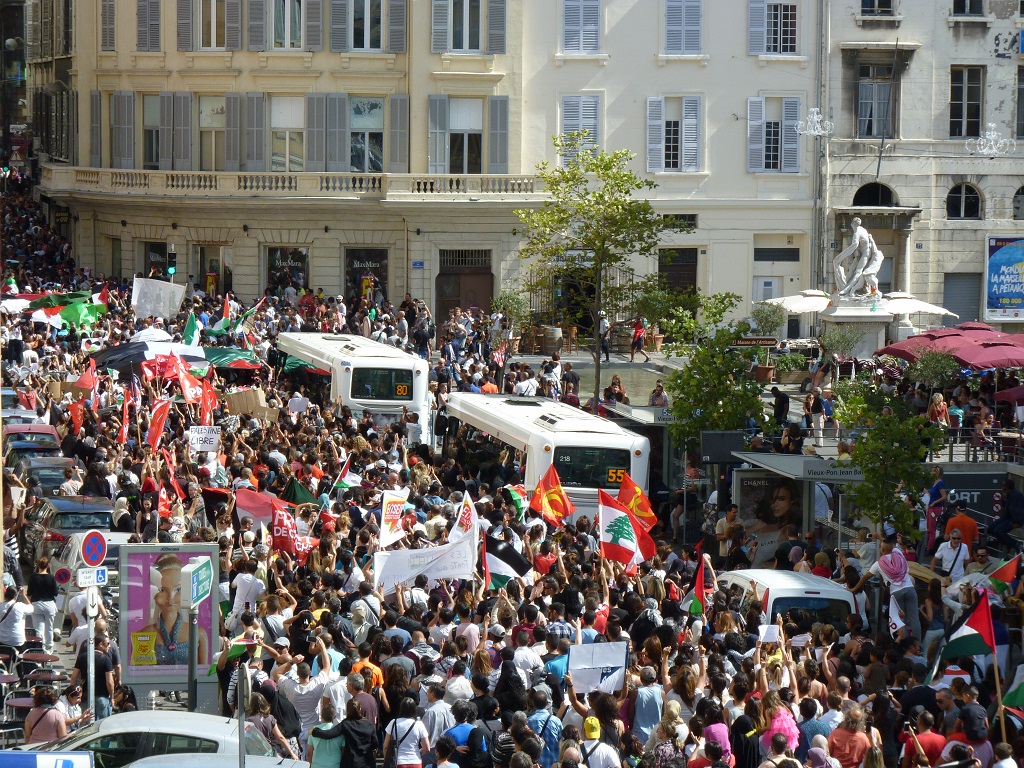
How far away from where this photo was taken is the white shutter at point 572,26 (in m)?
48.1

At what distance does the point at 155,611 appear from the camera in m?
15.5

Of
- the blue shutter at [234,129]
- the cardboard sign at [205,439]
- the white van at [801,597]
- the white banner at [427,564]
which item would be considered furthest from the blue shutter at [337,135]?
the white van at [801,597]

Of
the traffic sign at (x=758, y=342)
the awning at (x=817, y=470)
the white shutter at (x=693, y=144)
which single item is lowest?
the awning at (x=817, y=470)

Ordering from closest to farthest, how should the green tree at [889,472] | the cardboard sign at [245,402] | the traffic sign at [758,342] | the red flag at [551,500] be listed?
the red flag at [551,500] → the green tree at [889,472] → the cardboard sign at [245,402] → the traffic sign at [758,342]

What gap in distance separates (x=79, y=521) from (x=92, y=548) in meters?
5.85

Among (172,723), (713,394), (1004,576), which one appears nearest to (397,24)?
(713,394)

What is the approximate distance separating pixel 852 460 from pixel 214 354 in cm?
1576

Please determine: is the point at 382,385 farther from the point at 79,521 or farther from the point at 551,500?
the point at 551,500

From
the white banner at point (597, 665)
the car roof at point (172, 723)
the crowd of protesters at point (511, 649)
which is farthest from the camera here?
the white banner at point (597, 665)

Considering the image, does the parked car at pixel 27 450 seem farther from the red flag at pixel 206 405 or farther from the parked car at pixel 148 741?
the parked car at pixel 148 741

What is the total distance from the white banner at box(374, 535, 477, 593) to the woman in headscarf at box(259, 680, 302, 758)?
272 centimetres

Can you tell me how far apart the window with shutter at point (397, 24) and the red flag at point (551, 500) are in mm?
28440

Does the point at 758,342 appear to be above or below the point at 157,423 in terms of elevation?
above

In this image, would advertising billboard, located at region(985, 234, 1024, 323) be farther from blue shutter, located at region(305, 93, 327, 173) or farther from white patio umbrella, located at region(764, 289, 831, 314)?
blue shutter, located at region(305, 93, 327, 173)
